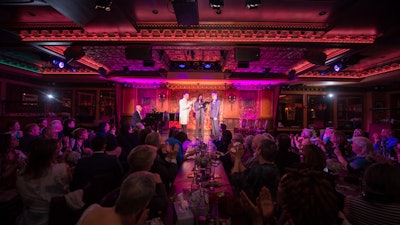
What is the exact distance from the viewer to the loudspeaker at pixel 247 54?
16.9 feet

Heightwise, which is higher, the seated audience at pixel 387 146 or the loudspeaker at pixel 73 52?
the loudspeaker at pixel 73 52

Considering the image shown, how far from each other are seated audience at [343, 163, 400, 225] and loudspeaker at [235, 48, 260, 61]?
405 centimetres

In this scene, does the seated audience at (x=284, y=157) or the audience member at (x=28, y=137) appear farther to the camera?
the audience member at (x=28, y=137)

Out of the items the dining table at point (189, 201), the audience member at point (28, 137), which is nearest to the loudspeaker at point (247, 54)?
the dining table at point (189, 201)

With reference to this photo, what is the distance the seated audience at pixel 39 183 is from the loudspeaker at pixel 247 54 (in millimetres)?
4193

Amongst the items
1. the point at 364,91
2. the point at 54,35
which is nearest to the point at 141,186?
the point at 54,35

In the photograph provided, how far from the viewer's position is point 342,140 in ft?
13.7

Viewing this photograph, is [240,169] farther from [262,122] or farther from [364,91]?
[364,91]

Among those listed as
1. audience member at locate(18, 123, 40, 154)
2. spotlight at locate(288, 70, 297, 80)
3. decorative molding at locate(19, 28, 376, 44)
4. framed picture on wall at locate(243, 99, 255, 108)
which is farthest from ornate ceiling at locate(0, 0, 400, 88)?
framed picture on wall at locate(243, 99, 255, 108)

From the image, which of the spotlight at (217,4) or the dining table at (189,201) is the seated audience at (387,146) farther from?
the spotlight at (217,4)

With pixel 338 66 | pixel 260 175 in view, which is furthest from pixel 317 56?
pixel 260 175

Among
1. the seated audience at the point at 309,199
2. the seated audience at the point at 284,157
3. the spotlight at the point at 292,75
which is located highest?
the spotlight at the point at 292,75

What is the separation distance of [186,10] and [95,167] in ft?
8.57

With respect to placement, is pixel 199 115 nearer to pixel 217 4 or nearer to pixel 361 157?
pixel 217 4
